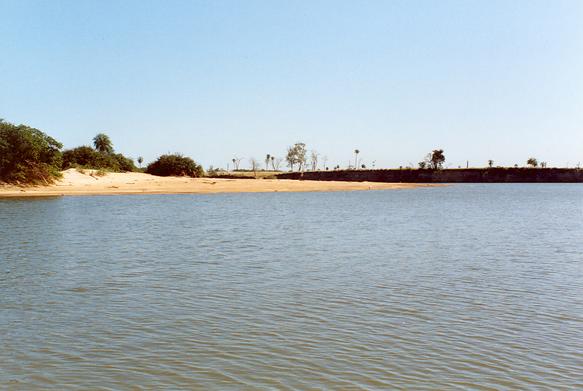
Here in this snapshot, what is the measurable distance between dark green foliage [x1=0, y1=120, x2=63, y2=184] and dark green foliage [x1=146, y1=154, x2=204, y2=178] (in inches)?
1950

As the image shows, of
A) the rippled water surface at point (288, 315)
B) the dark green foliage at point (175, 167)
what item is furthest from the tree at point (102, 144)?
the rippled water surface at point (288, 315)

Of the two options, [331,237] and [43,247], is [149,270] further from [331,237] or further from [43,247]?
[331,237]

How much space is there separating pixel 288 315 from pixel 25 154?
77161mm

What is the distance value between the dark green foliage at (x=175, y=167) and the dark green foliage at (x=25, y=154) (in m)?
49.5

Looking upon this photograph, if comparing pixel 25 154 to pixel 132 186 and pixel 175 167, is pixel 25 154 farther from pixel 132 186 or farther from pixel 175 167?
pixel 175 167

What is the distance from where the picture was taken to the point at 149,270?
836 inches

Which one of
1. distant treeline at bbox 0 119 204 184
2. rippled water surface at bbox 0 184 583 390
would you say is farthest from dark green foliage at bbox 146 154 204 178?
rippled water surface at bbox 0 184 583 390

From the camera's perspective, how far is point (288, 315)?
1436 cm

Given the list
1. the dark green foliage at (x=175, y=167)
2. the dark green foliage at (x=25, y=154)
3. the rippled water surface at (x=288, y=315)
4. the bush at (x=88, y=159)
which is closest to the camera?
the rippled water surface at (x=288, y=315)

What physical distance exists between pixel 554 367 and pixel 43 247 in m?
24.5

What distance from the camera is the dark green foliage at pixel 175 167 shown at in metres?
136

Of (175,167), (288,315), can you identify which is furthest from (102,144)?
(288,315)

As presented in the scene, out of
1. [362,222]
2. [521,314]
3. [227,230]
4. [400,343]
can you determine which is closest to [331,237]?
[227,230]

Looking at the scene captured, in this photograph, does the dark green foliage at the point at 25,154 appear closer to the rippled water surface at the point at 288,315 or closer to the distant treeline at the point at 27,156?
the distant treeline at the point at 27,156
